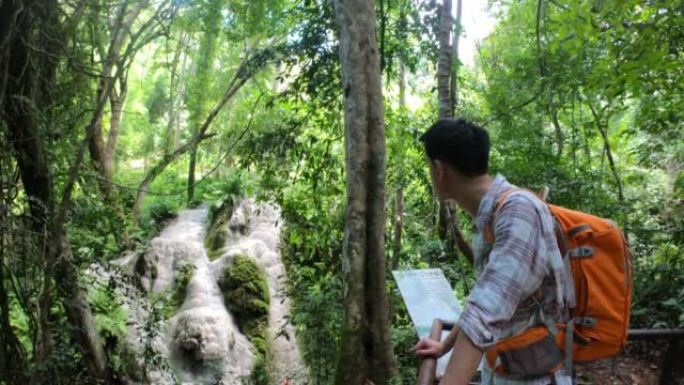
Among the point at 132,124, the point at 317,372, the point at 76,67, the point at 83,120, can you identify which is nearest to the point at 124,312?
the point at 317,372

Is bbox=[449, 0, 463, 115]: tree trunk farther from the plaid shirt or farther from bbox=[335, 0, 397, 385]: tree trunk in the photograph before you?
the plaid shirt

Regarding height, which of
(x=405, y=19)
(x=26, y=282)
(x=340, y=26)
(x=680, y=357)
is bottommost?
(x=26, y=282)

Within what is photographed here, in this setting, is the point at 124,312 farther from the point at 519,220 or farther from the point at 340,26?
the point at 519,220

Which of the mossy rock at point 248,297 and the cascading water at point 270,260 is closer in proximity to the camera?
the cascading water at point 270,260

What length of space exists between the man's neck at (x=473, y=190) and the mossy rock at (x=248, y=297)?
8.49 metres

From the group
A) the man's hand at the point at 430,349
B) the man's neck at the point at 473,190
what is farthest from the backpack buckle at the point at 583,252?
the man's hand at the point at 430,349

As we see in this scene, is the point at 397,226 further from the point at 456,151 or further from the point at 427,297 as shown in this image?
the point at 456,151

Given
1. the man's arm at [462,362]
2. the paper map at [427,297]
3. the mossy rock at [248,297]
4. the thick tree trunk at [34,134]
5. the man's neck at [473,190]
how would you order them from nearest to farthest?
the man's arm at [462,362], the man's neck at [473,190], the paper map at [427,297], the thick tree trunk at [34,134], the mossy rock at [248,297]

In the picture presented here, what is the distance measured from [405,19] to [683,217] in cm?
379

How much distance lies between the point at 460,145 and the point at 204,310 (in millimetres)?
8912

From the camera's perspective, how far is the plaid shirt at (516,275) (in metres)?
1.19

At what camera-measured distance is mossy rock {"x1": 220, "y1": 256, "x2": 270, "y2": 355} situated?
973cm

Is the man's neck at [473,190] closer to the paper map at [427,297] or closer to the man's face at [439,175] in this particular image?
the man's face at [439,175]

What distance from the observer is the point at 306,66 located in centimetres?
595
